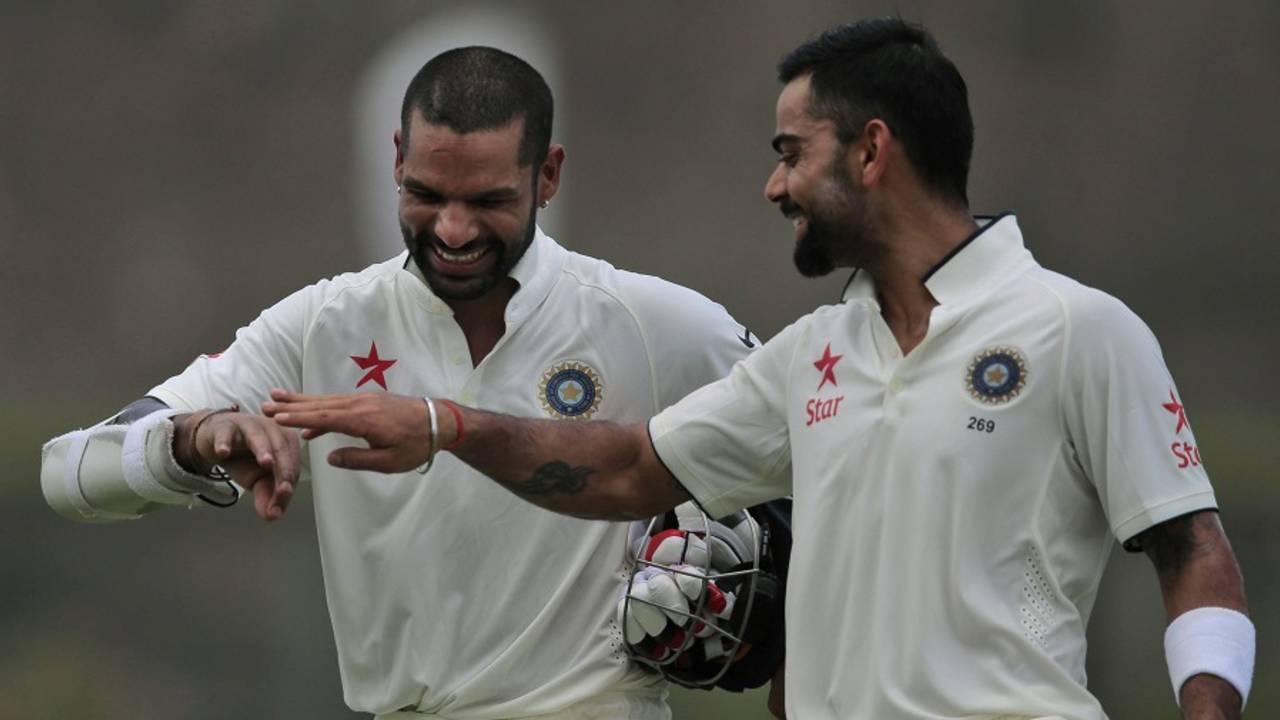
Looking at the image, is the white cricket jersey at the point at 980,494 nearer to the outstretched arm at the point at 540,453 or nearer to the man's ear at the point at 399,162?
the outstretched arm at the point at 540,453

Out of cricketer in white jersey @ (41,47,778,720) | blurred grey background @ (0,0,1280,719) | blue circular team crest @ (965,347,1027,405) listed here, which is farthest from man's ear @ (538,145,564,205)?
blurred grey background @ (0,0,1280,719)

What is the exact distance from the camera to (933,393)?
4316 mm

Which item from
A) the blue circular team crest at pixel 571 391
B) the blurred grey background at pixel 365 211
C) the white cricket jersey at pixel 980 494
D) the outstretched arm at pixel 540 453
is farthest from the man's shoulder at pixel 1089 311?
the blurred grey background at pixel 365 211

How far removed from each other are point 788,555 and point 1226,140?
3964 millimetres

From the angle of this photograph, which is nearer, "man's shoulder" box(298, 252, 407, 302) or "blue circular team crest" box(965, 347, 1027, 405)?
"blue circular team crest" box(965, 347, 1027, 405)

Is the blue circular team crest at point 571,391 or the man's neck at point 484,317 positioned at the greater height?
the man's neck at point 484,317

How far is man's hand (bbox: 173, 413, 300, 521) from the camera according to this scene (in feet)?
14.6

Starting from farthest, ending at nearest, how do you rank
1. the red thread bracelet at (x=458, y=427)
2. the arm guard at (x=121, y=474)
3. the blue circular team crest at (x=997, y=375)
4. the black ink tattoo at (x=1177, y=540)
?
1. the arm guard at (x=121, y=474)
2. the red thread bracelet at (x=458, y=427)
3. the blue circular team crest at (x=997, y=375)
4. the black ink tattoo at (x=1177, y=540)

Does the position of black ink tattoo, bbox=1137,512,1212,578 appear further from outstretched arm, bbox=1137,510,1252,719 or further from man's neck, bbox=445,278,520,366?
man's neck, bbox=445,278,520,366

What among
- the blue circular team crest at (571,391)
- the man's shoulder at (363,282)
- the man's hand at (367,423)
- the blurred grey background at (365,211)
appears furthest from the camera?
the blurred grey background at (365,211)

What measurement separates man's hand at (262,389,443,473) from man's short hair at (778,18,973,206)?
909 mm

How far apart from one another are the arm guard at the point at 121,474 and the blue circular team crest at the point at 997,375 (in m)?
1.49

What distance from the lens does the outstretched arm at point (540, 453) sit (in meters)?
4.45

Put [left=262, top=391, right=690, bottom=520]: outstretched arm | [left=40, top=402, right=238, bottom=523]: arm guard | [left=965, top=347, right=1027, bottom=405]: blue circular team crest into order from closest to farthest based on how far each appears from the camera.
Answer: [left=965, top=347, right=1027, bottom=405]: blue circular team crest, [left=262, top=391, right=690, bottom=520]: outstretched arm, [left=40, top=402, right=238, bottom=523]: arm guard
